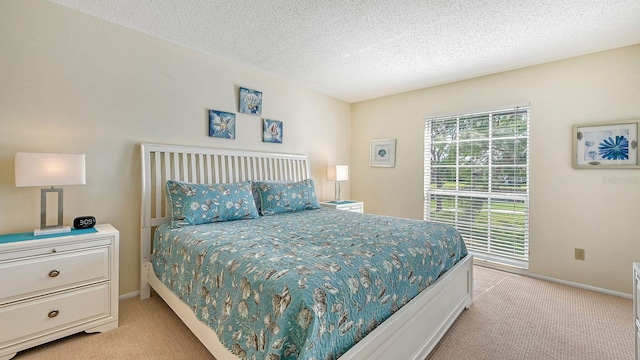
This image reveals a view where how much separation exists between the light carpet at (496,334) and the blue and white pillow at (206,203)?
81 centimetres

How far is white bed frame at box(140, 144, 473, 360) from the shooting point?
1.44 metres

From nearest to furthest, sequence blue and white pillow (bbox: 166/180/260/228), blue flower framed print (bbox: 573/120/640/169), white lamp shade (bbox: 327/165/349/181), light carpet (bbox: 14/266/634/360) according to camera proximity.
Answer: light carpet (bbox: 14/266/634/360) → blue and white pillow (bbox: 166/180/260/228) → blue flower framed print (bbox: 573/120/640/169) → white lamp shade (bbox: 327/165/349/181)

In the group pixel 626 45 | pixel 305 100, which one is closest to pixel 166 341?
pixel 305 100

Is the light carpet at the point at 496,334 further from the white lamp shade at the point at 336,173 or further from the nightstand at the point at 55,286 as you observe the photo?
the white lamp shade at the point at 336,173

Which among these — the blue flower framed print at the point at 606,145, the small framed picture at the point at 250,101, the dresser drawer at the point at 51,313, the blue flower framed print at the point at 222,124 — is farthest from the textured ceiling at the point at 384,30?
the dresser drawer at the point at 51,313

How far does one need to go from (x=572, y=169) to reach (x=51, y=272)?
4648 millimetres

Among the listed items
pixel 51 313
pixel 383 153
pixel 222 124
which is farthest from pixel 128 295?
pixel 383 153

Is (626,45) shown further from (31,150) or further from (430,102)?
(31,150)

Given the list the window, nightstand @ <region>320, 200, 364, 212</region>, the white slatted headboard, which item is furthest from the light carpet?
nightstand @ <region>320, 200, 364, 212</region>

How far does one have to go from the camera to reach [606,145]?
8.95ft

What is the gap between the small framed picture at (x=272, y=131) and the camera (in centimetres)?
357

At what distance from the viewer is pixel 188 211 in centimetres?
234

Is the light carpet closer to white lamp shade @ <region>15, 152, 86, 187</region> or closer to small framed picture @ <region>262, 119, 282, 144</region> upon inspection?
white lamp shade @ <region>15, 152, 86, 187</region>

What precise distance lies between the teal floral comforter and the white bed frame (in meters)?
0.07
